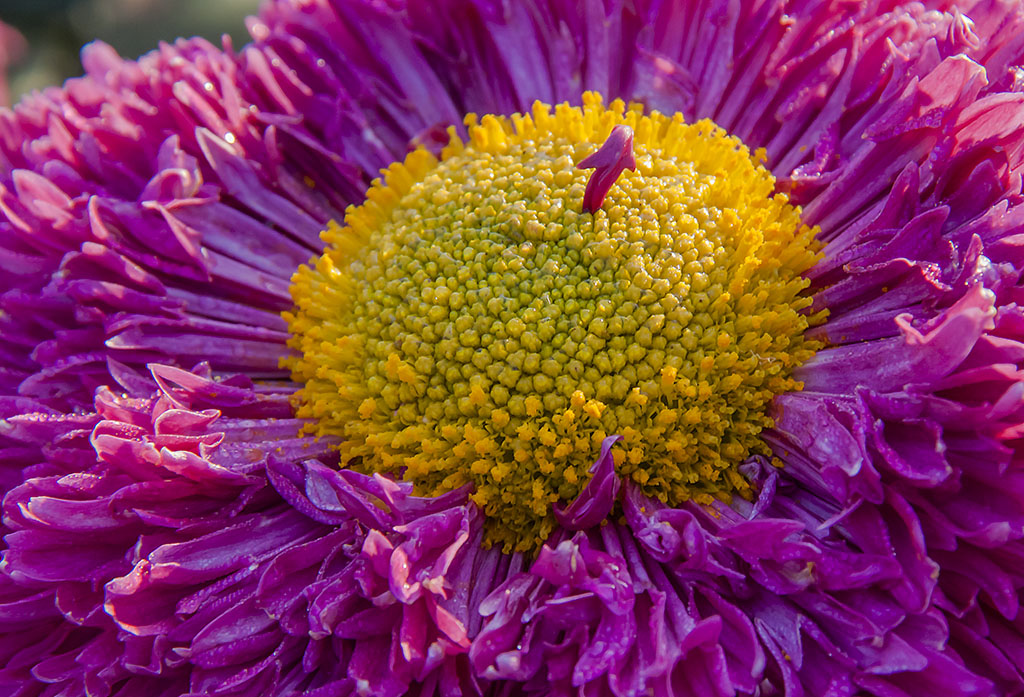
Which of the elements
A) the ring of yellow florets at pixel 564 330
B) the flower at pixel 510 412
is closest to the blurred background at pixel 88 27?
the flower at pixel 510 412

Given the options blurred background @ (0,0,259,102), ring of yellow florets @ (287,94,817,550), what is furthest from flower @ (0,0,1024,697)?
blurred background @ (0,0,259,102)

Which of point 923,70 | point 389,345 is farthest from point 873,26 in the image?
point 389,345

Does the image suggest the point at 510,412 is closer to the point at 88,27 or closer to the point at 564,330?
the point at 564,330

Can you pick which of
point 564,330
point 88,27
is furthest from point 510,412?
point 88,27

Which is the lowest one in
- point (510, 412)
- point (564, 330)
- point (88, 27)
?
point (510, 412)

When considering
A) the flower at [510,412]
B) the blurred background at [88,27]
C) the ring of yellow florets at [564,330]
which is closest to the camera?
the flower at [510,412]

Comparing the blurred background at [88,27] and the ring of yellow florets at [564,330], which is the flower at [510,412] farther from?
the blurred background at [88,27]

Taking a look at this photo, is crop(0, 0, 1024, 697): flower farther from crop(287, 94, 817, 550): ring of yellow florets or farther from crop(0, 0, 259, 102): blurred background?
crop(0, 0, 259, 102): blurred background

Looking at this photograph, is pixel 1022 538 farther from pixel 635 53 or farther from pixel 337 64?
pixel 337 64
